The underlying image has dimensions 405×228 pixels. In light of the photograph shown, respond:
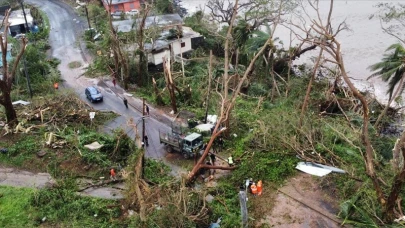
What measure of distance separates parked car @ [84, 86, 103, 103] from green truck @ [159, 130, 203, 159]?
8.12m

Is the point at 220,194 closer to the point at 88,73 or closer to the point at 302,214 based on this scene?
the point at 302,214

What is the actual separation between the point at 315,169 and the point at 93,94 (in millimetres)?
15791

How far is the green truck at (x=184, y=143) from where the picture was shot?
778 inches

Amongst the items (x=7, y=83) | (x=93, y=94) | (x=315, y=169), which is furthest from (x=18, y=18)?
(x=315, y=169)

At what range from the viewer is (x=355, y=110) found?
25.7 m

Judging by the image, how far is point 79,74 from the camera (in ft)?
108

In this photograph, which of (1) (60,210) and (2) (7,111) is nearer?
(1) (60,210)

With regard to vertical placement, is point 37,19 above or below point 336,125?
above

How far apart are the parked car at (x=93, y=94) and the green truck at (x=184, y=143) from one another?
8.12 metres

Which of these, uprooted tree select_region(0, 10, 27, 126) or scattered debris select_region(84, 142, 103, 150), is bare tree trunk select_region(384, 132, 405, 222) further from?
uprooted tree select_region(0, 10, 27, 126)

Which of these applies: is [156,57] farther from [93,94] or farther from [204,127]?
[204,127]

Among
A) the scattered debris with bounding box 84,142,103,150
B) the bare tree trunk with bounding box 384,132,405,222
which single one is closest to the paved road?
the scattered debris with bounding box 84,142,103,150

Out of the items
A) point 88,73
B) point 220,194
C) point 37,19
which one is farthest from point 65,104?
point 37,19

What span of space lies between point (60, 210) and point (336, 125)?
46.4ft
